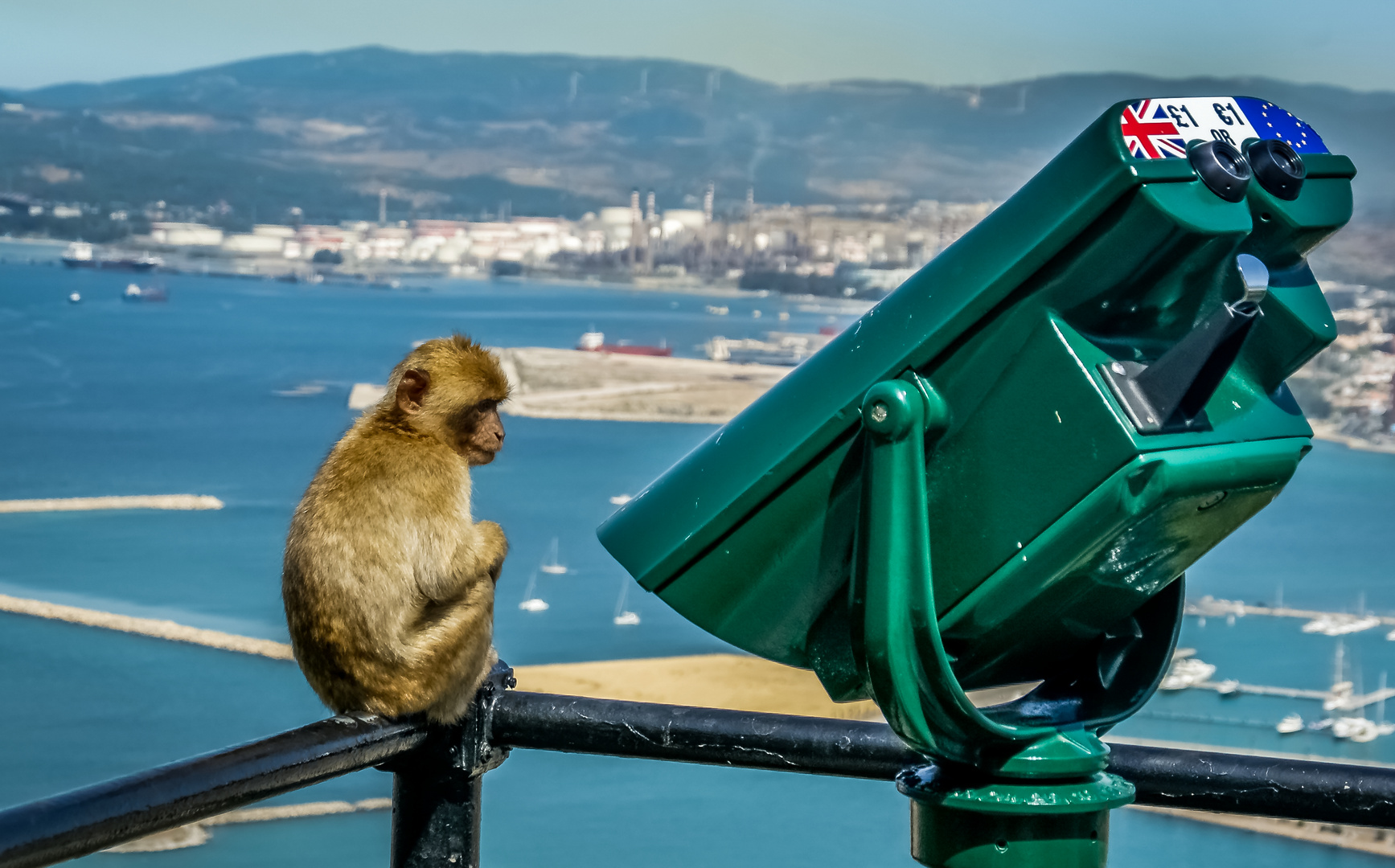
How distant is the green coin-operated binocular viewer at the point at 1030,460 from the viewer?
907 mm

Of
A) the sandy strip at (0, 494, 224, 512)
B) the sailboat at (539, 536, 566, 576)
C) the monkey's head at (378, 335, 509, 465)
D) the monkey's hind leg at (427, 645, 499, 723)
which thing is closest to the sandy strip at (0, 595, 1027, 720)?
the sailboat at (539, 536, 566, 576)

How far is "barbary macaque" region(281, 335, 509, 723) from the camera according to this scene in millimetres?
1687

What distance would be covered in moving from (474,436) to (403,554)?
0.77 feet

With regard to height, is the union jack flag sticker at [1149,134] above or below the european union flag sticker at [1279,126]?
below

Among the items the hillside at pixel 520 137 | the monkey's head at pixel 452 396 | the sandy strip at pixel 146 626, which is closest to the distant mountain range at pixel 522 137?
the hillside at pixel 520 137

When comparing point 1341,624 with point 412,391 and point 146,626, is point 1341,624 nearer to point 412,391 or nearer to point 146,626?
point 146,626

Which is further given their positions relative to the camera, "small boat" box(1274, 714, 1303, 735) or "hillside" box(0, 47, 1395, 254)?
"hillside" box(0, 47, 1395, 254)

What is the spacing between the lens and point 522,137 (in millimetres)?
90000

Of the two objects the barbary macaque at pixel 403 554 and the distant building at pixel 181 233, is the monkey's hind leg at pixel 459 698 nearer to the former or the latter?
the barbary macaque at pixel 403 554

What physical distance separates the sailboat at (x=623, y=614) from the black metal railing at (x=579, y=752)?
51.7 metres

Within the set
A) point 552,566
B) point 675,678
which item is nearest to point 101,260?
point 552,566

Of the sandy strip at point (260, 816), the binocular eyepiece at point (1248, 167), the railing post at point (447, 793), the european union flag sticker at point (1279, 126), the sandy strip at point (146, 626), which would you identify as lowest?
the sandy strip at point (260, 816)

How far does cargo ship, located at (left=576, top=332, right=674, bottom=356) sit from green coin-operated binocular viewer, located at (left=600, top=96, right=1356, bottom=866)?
73.6 m

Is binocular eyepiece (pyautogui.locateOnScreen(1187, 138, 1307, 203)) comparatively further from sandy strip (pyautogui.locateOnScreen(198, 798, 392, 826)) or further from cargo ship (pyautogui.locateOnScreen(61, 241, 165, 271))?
cargo ship (pyautogui.locateOnScreen(61, 241, 165, 271))
